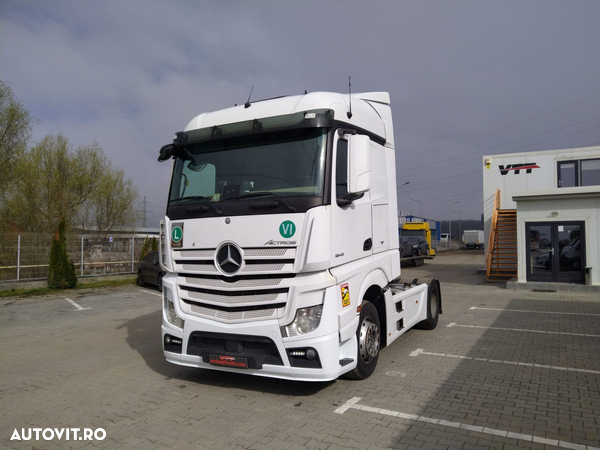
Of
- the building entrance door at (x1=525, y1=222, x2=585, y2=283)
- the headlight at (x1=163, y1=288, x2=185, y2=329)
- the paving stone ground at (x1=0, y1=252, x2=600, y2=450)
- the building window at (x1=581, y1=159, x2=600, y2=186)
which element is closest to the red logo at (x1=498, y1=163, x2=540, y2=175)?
the building window at (x1=581, y1=159, x2=600, y2=186)

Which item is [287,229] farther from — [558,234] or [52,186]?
[52,186]

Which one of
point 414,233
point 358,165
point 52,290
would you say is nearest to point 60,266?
point 52,290

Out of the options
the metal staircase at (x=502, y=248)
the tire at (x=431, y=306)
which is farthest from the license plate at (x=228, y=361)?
the metal staircase at (x=502, y=248)

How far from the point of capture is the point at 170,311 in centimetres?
546

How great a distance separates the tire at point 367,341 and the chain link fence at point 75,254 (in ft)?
48.8

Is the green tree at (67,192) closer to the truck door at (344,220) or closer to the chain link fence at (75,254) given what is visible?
the chain link fence at (75,254)

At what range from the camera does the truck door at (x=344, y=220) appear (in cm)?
480

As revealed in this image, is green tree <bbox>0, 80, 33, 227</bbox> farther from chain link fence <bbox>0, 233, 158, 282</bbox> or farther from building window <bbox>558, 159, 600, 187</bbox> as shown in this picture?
building window <bbox>558, 159, 600, 187</bbox>

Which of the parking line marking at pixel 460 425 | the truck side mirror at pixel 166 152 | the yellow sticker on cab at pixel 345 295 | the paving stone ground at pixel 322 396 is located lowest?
the paving stone ground at pixel 322 396

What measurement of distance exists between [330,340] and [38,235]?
1564 centimetres

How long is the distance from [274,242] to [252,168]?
0.98 metres

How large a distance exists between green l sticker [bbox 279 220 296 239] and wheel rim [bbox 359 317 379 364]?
159cm

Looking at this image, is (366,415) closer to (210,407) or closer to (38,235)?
(210,407)

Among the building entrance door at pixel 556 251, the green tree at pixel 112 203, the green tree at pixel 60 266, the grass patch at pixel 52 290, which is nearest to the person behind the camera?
the building entrance door at pixel 556 251
